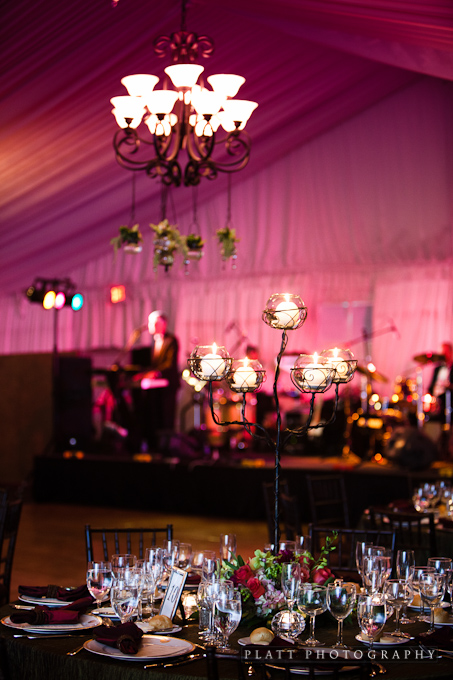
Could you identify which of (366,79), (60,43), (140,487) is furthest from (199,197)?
(60,43)

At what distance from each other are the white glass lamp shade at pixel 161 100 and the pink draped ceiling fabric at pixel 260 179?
780 millimetres

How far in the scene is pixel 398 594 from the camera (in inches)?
99.3

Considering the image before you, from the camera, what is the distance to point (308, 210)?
1272cm

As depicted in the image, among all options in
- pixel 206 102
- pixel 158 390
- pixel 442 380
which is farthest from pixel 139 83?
pixel 158 390

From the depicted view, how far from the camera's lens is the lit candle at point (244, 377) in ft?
9.50

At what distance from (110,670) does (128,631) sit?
0.16m

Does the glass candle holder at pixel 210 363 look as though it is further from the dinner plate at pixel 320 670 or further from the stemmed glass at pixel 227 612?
the dinner plate at pixel 320 670

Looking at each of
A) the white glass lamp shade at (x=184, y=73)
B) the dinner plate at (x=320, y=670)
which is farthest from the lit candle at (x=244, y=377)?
the white glass lamp shade at (x=184, y=73)

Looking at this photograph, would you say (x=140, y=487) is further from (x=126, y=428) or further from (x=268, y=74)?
(x=268, y=74)

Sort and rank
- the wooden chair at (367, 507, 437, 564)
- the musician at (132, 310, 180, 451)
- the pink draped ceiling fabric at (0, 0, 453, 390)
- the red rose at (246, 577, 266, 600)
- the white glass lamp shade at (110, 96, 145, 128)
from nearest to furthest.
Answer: the red rose at (246, 577, 266, 600)
the wooden chair at (367, 507, 437, 564)
the white glass lamp shade at (110, 96, 145, 128)
the pink draped ceiling fabric at (0, 0, 453, 390)
the musician at (132, 310, 180, 451)

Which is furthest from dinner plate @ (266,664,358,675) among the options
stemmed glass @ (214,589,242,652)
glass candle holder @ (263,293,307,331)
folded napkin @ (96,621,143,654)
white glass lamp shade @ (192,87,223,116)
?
white glass lamp shade @ (192,87,223,116)

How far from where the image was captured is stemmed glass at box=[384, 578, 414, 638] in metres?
2.48

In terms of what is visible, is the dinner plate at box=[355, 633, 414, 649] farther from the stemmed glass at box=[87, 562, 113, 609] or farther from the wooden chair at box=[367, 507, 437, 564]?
the wooden chair at box=[367, 507, 437, 564]

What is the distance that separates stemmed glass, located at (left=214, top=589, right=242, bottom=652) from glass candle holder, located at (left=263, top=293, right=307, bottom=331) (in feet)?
3.10
